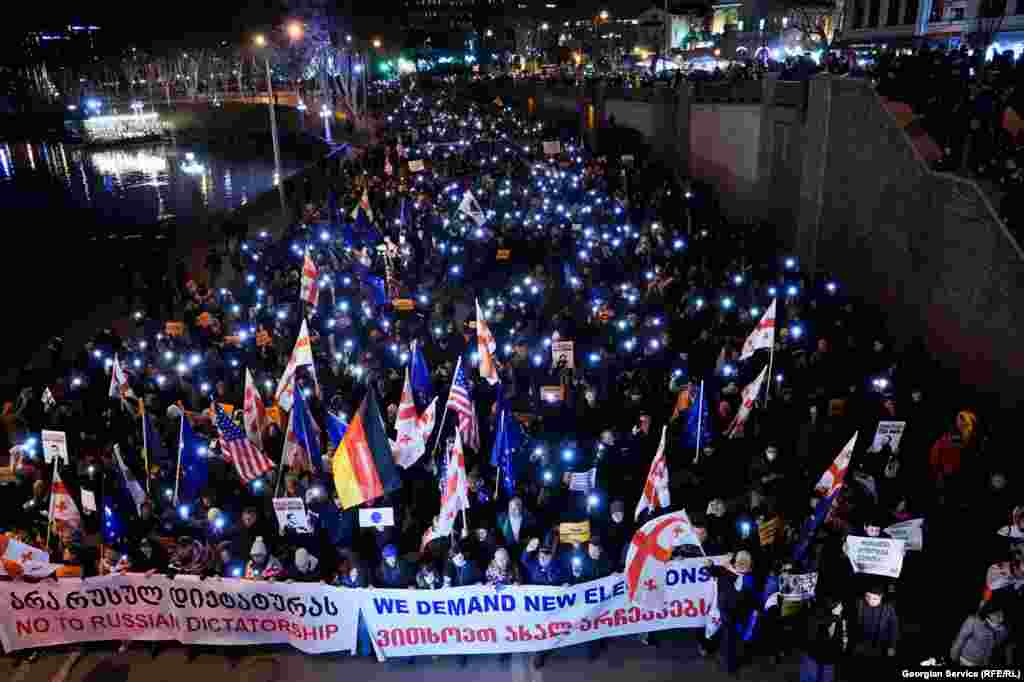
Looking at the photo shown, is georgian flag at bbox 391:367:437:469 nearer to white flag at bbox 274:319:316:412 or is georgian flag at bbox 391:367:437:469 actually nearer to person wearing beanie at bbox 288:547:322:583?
person wearing beanie at bbox 288:547:322:583

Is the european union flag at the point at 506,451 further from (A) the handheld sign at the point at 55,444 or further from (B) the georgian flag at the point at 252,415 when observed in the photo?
(A) the handheld sign at the point at 55,444

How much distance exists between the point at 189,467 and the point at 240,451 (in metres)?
0.62

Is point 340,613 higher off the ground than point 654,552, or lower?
lower

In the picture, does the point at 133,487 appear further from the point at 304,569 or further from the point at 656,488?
the point at 656,488

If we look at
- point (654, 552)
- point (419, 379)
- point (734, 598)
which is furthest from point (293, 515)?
point (734, 598)

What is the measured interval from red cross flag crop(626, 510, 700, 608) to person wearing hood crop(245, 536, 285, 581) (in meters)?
3.42

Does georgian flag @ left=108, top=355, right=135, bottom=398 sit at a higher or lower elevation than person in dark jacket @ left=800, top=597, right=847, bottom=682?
higher

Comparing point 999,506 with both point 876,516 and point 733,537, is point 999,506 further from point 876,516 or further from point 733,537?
point 733,537

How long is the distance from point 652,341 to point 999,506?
5251 mm

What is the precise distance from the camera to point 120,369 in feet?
35.7

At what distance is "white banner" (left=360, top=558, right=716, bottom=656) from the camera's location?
7012 millimetres

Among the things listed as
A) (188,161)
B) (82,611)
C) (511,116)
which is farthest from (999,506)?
(188,161)

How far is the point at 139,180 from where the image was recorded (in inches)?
2387

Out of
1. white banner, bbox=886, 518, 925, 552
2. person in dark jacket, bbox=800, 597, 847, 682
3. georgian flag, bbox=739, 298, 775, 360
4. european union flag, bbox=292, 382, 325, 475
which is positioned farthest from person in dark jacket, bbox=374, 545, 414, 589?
georgian flag, bbox=739, 298, 775, 360
